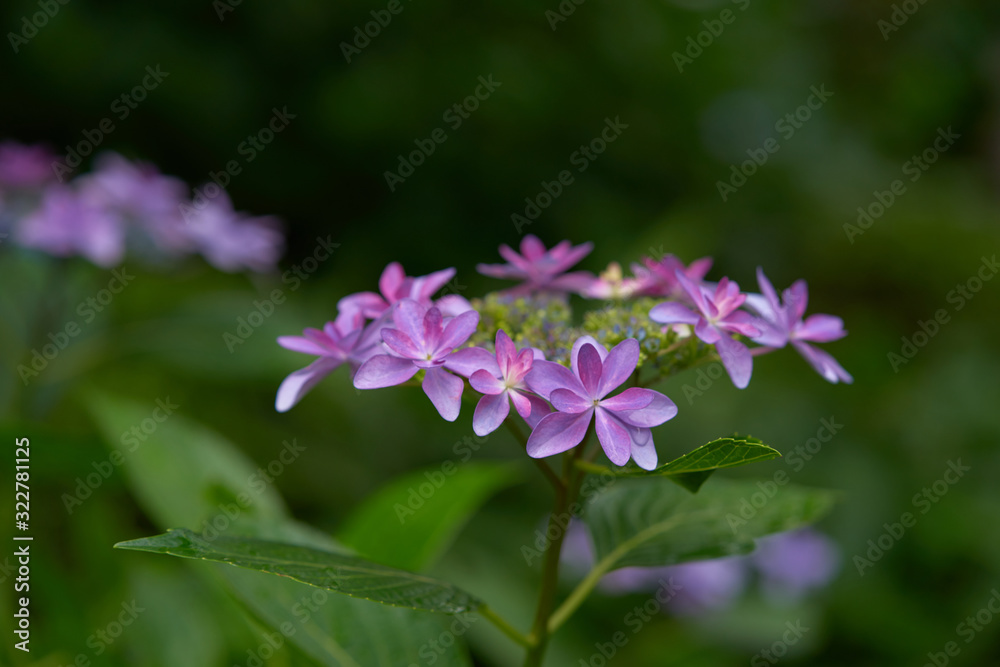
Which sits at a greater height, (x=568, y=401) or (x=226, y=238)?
(x=226, y=238)

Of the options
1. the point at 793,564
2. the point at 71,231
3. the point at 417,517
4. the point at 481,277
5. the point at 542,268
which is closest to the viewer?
the point at 542,268

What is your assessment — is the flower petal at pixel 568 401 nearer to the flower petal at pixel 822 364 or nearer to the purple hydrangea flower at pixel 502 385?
the purple hydrangea flower at pixel 502 385

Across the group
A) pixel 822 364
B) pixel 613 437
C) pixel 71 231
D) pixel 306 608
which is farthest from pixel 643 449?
pixel 71 231

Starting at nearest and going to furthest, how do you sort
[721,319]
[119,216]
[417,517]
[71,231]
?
[721,319]
[417,517]
[71,231]
[119,216]

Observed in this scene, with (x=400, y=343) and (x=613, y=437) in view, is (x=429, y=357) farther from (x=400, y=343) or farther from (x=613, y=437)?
(x=613, y=437)

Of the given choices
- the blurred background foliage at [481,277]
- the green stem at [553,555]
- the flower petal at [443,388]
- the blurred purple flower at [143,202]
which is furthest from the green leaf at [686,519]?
the blurred purple flower at [143,202]

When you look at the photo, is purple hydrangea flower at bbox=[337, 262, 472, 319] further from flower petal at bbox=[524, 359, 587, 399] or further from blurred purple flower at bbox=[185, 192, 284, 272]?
blurred purple flower at bbox=[185, 192, 284, 272]

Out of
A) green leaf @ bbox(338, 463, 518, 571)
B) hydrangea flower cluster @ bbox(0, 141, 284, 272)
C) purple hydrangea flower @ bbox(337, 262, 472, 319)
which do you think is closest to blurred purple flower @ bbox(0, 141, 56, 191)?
hydrangea flower cluster @ bbox(0, 141, 284, 272)

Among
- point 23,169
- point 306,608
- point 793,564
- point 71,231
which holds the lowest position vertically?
point 793,564
